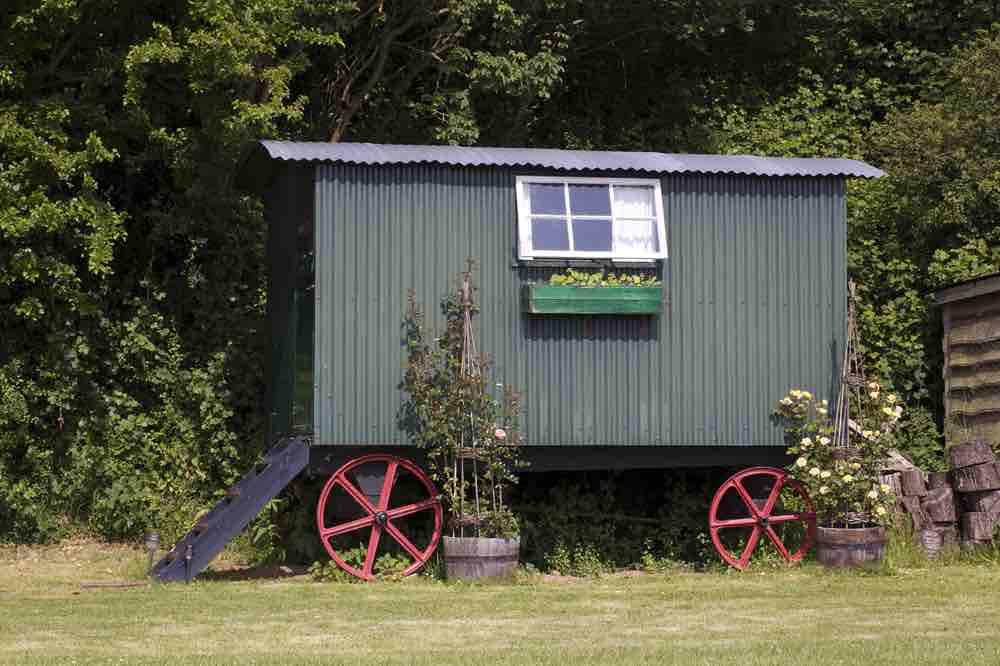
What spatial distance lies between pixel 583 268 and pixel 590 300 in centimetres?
38

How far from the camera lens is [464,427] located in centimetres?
1452

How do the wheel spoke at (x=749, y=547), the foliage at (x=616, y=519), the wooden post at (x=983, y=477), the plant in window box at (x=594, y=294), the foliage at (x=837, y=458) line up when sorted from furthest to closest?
the foliage at (x=616, y=519) → the wooden post at (x=983, y=477) → the wheel spoke at (x=749, y=547) → the foliage at (x=837, y=458) → the plant in window box at (x=594, y=294)

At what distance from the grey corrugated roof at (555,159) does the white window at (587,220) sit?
0.17 m

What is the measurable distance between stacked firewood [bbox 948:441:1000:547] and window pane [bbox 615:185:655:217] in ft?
13.9

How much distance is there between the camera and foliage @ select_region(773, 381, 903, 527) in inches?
594

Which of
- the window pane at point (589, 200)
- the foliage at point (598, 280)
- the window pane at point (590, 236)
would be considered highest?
the window pane at point (589, 200)

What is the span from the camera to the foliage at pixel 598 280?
14.9 metres

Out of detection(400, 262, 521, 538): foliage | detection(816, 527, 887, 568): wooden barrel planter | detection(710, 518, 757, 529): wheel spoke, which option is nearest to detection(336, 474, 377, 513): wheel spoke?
detection(400, 262, 521, 538): foliage

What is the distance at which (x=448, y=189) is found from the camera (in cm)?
1499

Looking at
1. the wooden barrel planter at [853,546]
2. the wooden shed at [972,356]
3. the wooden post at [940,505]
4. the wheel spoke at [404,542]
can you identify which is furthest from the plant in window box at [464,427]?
the wooden shed at [972,356]

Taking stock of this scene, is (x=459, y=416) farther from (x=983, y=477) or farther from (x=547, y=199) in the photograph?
(x=983, y=477)

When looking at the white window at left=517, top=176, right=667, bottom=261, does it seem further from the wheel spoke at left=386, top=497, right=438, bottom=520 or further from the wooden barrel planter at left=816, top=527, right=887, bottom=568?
the wooden barrel planter at left=816, top=527, right=887, bottom=568

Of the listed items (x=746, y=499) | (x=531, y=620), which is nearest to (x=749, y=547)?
(x=746, y=499)

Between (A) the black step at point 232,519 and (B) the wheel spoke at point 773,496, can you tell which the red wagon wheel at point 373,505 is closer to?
(A) the black step at point 232,519
